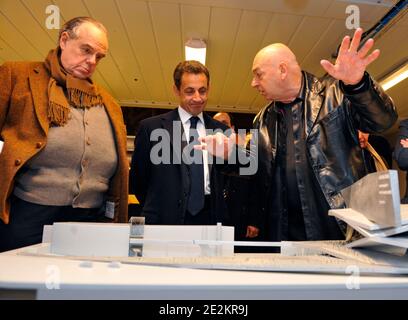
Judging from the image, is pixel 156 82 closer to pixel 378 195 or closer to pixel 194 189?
pixel 194 189

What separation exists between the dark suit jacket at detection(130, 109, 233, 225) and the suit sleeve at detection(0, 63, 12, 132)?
0.62 meters

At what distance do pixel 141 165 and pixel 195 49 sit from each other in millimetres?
1446

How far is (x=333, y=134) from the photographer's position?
4.09 ft

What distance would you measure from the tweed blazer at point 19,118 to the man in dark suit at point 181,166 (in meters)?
0.27

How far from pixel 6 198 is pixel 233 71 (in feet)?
8.74

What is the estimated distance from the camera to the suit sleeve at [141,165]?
1540 millimetres

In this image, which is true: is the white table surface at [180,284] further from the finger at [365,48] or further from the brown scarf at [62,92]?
the brown scarf at [62,92]

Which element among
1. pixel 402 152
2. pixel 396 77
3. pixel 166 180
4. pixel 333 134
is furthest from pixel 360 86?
pixel 396 77

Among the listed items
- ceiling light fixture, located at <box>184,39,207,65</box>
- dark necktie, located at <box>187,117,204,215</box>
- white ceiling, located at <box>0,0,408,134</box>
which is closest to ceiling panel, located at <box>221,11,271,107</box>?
white ceiling, located at <box>0,0,408,134</box>

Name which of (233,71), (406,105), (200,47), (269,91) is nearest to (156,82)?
(233,71)

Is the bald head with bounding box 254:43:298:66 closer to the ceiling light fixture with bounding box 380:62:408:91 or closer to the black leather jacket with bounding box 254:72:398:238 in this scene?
the black leather jacket with bounding box 254:72:398:238

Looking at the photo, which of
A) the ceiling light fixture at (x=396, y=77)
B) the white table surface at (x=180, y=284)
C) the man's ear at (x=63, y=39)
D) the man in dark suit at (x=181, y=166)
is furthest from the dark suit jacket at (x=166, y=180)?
the ceiling light fixture at (x=396, y=77)
